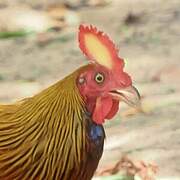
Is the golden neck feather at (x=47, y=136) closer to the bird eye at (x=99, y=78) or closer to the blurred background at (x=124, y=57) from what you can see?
the bird eye at (x=99, y=78)

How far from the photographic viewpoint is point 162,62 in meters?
6.32

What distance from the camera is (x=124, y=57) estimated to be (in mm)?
6375

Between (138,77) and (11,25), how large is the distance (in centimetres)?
122

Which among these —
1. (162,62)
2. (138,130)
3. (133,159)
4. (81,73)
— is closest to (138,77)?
(162,62)

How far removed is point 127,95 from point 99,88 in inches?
3.9

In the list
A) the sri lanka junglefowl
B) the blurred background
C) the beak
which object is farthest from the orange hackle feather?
the blurred background

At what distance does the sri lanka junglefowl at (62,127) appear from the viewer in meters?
3.49

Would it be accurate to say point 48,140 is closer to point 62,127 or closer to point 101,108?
point 62,127

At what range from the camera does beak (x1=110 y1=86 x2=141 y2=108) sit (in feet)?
11.5

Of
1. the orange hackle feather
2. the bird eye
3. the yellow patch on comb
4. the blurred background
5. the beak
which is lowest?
the orange hackle feather

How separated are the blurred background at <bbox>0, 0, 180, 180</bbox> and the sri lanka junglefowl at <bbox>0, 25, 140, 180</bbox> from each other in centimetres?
109

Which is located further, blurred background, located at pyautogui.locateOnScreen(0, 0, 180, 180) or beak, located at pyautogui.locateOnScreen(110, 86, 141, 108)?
blurred background, located at pyautogui.locateOnScreen(0, 0, 180, 180)

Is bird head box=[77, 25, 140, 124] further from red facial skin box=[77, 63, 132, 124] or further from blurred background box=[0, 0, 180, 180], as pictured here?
blurred background box=[0, 0, 180, 180]

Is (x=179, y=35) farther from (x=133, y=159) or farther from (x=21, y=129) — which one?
(x=21, y=129)
